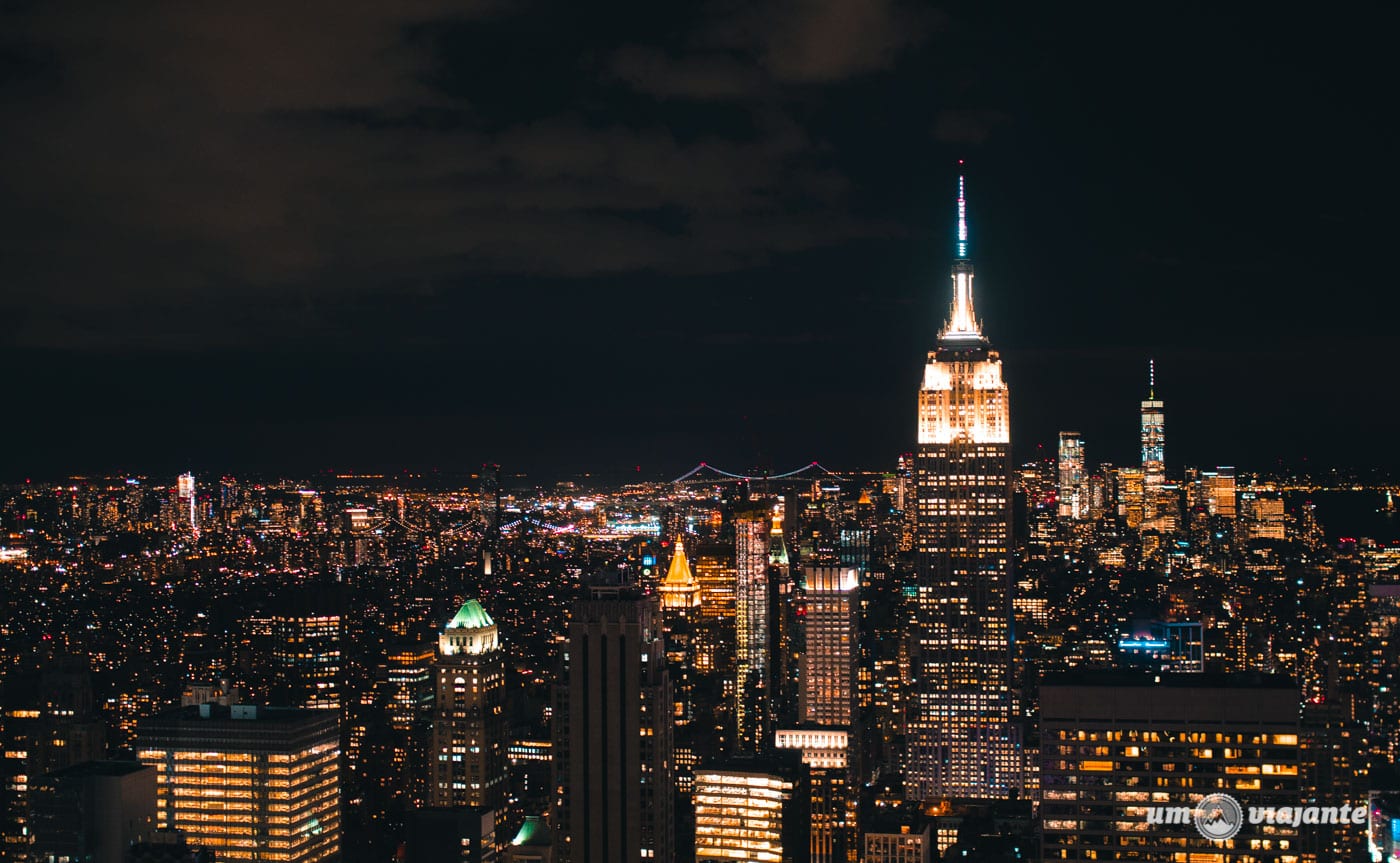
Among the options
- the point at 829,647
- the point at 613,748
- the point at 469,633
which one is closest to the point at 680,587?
the point at 829,647

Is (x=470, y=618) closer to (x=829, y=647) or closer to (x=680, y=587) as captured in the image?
(x=680, y=587)

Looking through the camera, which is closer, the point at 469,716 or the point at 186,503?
the point at 469,716

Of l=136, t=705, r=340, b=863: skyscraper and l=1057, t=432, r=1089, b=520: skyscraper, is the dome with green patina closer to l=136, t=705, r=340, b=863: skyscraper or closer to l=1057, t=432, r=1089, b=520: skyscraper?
l=136, t=705, r=340, b=863: skyscraper

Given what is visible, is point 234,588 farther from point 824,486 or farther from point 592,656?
point 592,656

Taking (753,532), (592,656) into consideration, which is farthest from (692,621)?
(592,656)

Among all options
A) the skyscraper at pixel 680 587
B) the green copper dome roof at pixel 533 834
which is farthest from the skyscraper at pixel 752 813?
the skyscraper at pixel 680 587

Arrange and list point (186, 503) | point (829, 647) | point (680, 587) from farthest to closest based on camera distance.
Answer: point (829, 647) < point (680, 587) < point (186, 503)
